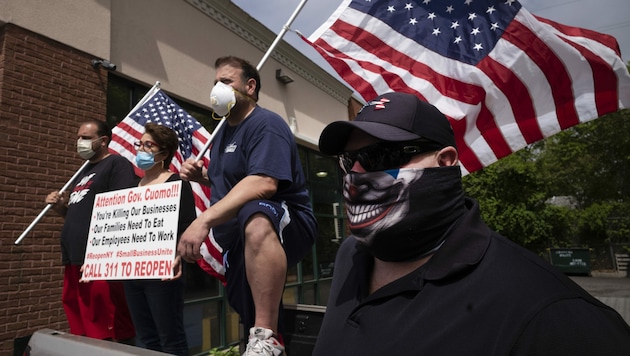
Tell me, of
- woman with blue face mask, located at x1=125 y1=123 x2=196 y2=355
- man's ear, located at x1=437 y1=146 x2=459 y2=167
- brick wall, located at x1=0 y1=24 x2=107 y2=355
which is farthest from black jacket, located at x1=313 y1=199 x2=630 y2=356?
brick wall, located at x1=0 y1=24 x2=107 y2=355

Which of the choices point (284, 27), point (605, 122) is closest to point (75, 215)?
point (284, 27)

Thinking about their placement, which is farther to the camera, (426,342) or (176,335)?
(176,335)

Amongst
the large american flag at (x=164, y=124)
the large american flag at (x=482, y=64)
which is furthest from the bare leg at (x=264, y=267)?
the large american flag at (x=164, y=124)

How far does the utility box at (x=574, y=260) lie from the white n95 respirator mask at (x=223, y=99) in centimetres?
2954

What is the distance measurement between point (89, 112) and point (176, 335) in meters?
4.59

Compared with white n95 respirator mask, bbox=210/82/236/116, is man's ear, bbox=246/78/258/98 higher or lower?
higher

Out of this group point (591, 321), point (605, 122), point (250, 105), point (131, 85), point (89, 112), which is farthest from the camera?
point (605, 122)

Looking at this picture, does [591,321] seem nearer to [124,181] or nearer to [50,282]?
[124,181]

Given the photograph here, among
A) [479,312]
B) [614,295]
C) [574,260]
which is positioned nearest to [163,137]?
[479,312]

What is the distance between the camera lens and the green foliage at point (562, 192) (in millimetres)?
28141

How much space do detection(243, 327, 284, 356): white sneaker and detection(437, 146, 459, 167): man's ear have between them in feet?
3.84

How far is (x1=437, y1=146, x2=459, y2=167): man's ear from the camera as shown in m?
1.45

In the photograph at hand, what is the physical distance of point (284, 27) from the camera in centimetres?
422

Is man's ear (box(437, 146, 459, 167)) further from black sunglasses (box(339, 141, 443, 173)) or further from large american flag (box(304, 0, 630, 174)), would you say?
large american flag (box(304, 0, 630, 174))
